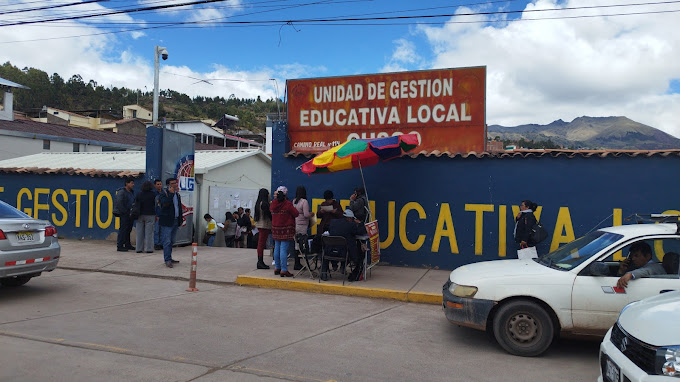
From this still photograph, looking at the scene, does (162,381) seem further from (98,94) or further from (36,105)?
(98,94)

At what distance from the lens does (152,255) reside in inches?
466

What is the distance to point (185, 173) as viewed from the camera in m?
13.6

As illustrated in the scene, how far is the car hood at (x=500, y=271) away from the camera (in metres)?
5.63

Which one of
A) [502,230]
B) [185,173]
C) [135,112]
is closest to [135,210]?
[185,173]

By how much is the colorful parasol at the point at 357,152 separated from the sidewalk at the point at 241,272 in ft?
7.13

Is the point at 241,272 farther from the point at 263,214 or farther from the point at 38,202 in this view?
the point at 38,202

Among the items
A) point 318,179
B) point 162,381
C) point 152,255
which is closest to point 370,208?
point 318,179

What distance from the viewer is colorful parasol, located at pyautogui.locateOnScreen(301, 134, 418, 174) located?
9.30 metres

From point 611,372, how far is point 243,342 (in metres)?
3.69

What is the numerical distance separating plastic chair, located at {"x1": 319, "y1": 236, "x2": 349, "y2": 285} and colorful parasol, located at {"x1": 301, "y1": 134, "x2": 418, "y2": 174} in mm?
1518

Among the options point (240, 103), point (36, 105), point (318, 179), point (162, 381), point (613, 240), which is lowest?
point (162, 381)

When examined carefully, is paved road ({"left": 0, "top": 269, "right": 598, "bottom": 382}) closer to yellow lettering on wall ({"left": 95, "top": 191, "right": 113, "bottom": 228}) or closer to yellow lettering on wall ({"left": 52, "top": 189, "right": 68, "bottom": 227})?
yellow lettering on wall ({"left": 95, "top": 191, "right": 113, "bottom": 228})

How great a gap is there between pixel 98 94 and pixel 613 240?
79893 millimetres

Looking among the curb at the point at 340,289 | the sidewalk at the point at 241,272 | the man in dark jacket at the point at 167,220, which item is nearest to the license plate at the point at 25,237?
the sidewalk at the point at 241,272
